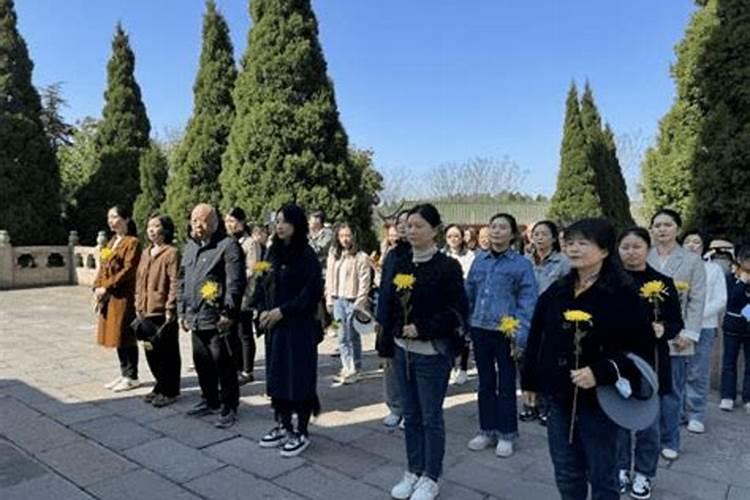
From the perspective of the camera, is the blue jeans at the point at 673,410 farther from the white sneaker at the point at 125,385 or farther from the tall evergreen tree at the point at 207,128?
the tall evergreen tree at the point at 207,128

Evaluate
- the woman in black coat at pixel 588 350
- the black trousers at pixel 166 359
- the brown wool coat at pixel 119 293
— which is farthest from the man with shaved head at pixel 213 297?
the woman in black coat at pixel 588 350

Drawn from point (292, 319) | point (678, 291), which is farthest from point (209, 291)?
point (678, 291)

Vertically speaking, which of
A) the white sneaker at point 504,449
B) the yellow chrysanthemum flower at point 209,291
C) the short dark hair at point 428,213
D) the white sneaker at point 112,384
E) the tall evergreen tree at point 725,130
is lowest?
the white sneaker at point 504,449

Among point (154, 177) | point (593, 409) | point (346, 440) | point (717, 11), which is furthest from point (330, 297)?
point (154, 177)

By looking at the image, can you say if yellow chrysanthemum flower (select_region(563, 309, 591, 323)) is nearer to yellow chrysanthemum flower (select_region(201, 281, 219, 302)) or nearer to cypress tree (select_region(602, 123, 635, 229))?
yellow chrysanthemum flower (select_region(201, 281, 219, 302))

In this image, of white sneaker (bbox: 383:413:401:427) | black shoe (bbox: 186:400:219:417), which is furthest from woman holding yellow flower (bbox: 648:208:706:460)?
black shoe (bbox: 186:400:219:417)

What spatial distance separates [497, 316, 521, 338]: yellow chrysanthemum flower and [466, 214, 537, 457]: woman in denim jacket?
3.9 inches

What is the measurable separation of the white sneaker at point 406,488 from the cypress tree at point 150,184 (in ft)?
52.0

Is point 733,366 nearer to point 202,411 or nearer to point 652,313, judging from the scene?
point 652,313

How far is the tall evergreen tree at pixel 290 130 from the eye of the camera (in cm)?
1177

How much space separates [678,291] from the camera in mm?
4059

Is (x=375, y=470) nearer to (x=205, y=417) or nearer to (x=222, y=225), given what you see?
(x=205, y=417)

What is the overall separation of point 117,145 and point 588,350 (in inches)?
768

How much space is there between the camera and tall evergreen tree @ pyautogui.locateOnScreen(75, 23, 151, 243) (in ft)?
61.2
